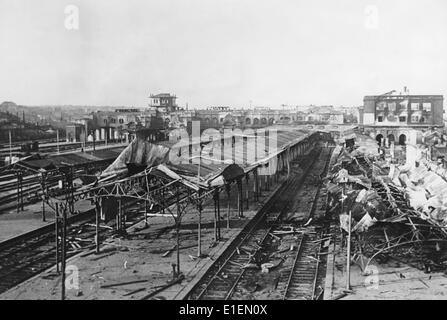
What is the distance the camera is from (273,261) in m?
16.2

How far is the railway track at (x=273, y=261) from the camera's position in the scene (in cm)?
1315

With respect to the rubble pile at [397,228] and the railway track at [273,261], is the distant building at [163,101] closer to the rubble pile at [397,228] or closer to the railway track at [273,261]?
the railway track at [273,261]

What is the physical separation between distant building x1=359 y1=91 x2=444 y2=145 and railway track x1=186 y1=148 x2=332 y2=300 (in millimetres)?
50408

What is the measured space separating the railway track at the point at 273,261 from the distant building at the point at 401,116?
5041cm

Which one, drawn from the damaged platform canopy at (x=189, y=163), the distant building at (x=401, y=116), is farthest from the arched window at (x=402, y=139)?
the damaged platform canopy at (x=189, y=163)

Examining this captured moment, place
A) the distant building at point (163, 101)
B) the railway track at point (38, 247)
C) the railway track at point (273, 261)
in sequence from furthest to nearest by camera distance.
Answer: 1. the distant building at point (163, 101)
2. the railway track at point (38, 247)
3. the railway track at point (273, 261)

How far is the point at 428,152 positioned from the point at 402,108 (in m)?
31.2

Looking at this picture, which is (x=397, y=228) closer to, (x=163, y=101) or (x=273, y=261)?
(x=273, y=261)

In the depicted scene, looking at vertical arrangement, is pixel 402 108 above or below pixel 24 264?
above

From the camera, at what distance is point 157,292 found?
12.5 meters

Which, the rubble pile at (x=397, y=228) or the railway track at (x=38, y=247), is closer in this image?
the rubble pile at (x=397, y=228)

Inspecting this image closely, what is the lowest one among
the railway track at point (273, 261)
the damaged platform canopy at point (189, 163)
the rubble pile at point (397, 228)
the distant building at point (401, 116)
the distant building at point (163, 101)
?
the railway track at point (273, 261)

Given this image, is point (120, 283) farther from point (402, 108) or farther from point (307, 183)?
point (402, 108)

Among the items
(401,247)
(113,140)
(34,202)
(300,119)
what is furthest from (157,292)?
(300,119)
